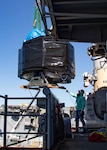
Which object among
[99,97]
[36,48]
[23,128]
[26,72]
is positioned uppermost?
[36,48]

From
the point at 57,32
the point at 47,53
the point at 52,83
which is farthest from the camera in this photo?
the point at 52,83

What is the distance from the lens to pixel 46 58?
1311cm

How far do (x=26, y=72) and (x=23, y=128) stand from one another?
→ 4223 millimetres

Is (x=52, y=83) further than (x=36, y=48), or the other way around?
(x=52, y=83)

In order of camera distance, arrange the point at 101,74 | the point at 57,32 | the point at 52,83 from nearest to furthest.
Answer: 1. the point at 57,32
2. the point at 52,83
3. the point at 101,74

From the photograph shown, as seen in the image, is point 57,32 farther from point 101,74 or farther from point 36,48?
point 101,74

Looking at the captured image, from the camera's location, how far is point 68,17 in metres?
7.53

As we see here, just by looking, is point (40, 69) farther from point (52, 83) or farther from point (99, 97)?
point (99, 97)

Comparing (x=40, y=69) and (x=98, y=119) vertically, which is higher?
(x=40, y=69)

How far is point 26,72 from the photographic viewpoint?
539 inches

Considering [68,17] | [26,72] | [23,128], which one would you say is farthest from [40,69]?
[68,17]

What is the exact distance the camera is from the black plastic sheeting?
13.1 metres

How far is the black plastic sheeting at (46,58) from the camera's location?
13.1 metres

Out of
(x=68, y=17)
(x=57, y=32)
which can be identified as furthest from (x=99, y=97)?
(x=68, y=17)
